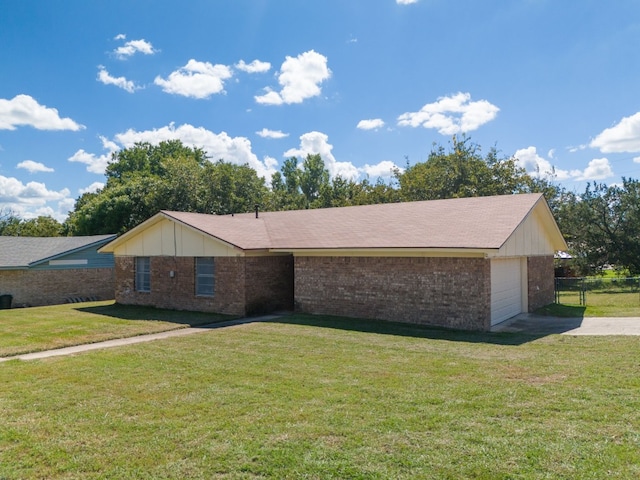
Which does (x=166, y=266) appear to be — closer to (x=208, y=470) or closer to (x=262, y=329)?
(x=262, y=329)

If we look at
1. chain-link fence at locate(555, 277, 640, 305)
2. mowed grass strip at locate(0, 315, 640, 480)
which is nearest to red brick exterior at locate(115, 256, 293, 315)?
mowed grass strip at locate(0, 315, 640, 480)

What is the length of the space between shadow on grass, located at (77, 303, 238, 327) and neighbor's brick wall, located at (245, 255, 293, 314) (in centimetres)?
111

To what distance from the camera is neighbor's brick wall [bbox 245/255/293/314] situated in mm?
16359

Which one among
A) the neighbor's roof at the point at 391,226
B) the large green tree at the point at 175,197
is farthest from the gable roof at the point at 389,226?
the large green tree at the point at 175,197

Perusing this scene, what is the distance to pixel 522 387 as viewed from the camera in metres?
7.04

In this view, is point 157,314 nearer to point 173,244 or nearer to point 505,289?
point 173,244

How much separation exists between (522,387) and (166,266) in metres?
14.4

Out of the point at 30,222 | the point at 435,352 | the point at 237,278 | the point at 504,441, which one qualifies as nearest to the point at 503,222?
the point at 435,352

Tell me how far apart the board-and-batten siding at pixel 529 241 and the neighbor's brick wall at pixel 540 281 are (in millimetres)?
396

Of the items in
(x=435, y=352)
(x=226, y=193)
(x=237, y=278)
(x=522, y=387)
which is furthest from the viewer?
(x=226, y=193)

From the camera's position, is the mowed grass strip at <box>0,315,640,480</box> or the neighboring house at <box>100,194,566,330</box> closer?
the mowed grass strip at <box>0,315,640,480</box>

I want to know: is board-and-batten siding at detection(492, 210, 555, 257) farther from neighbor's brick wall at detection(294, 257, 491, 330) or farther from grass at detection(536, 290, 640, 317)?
grass at detection(536, 290, 640, 317)

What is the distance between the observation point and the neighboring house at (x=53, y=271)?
2273 cm

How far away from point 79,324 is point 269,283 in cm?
620
